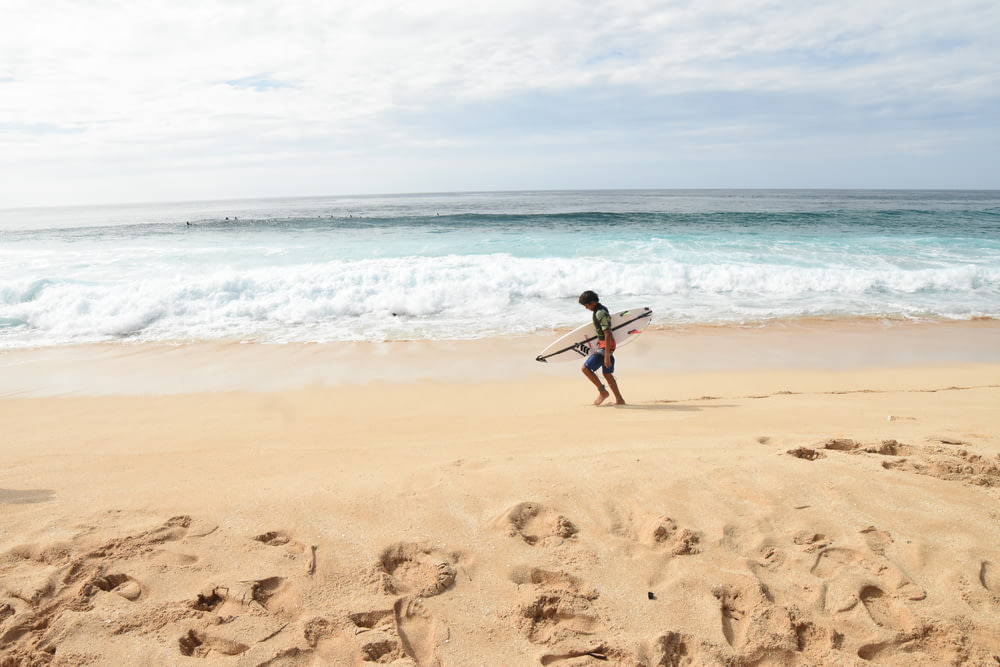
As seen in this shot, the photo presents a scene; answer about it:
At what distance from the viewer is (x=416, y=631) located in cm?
248

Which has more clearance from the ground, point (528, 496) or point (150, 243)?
point (150, 243)

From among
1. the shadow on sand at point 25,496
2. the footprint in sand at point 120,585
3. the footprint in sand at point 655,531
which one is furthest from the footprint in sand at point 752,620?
the shadow on sand at point 25,496

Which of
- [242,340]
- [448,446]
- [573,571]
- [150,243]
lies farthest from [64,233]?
[573,571]

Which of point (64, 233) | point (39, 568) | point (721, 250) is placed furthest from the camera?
point (64, 233)

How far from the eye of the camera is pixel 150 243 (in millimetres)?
24109

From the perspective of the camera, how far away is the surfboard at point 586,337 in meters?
7.80

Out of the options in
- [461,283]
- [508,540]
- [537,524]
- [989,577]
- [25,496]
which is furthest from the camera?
[461,283]

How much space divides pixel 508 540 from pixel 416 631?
0.73 metres

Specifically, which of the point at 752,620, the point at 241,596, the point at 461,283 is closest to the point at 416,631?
the point at 241,596

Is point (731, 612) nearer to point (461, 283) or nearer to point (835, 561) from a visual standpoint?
point (835, 561)

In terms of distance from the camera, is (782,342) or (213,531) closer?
(213,531)

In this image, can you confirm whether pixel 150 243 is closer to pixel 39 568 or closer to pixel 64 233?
pixel 64 233

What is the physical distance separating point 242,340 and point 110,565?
7977 mm

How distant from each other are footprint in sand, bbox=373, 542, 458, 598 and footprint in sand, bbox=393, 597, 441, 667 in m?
0.08
